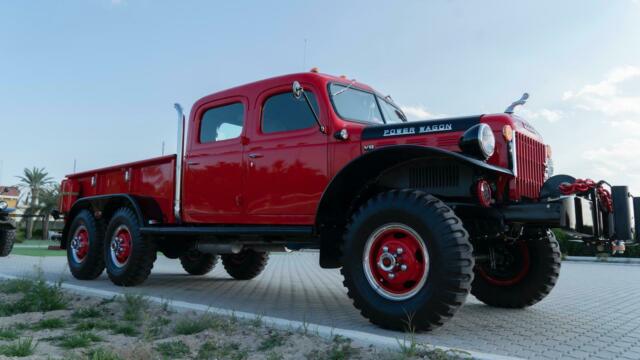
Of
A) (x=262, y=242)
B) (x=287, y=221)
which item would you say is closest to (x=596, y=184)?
(x=287, y=221)

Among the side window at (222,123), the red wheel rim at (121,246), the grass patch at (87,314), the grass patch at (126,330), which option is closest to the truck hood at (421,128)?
the side window at (222,123)

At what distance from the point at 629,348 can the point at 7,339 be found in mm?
4512

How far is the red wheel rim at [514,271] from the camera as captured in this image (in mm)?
5090

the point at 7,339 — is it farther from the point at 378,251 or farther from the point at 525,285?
the point at 525,285

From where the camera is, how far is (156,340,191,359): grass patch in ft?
10.4

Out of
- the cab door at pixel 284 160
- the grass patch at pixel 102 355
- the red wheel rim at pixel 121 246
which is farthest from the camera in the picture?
the red wheel rim at pixel 121 246

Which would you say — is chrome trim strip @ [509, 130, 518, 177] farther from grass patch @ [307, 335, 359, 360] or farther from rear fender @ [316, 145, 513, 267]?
grass patch @ [307, 335, 359, 360]

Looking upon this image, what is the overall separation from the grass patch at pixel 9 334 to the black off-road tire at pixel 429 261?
255 centimetres

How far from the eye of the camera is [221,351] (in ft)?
10.6

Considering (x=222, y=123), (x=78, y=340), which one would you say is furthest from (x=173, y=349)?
(x=222, y=123)

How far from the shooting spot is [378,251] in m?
4.06

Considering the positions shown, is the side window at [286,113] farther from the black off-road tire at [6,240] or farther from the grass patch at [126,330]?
the black off-road tire at [6,240]

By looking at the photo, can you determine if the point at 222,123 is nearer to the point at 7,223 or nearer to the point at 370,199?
the point at 370,199

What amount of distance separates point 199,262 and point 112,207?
2.13 meters
